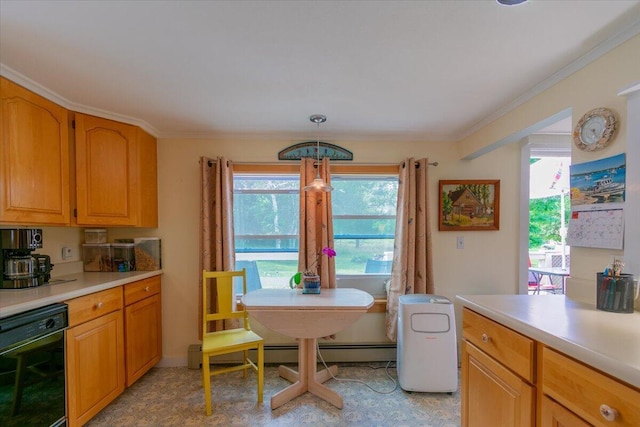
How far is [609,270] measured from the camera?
1.20 meters

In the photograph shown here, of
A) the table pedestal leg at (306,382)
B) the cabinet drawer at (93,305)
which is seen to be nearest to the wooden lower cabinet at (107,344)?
the cabinet drawer at (93,305)

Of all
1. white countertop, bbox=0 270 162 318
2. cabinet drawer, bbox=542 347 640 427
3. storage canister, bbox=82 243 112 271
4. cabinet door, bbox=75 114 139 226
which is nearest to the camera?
cabinet drawer, bbox=542 347 640 427

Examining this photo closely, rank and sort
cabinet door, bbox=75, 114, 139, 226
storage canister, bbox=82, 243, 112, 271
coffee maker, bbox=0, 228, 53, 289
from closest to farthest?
coffee maker, bbox=0, 228, 53, 289 < cabinet door, bbox=75, 114, 139, 226 < storage canister, bbox=82, 243, 112, 271

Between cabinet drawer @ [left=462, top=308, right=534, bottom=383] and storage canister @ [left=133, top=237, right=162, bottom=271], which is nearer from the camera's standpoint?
cabinet drawer @ [left=462, top=308, right=534, bottom=383]

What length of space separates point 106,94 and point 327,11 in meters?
1.68

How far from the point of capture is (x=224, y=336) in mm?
2236

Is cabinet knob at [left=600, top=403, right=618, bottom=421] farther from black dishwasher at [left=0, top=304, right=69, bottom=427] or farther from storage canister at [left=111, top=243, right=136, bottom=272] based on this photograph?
storage canister at [left=111, top=243, right=136, bottom=272]

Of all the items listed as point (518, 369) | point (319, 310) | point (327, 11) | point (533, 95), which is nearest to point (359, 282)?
point (319, 310)

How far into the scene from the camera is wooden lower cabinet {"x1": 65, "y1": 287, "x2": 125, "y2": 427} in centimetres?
168

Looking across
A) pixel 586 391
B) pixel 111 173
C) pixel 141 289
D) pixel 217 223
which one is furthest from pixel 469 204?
pixel 111 173

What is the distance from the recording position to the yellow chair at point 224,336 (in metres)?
2.01

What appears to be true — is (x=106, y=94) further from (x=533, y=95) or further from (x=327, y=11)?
(x=533, y=95)

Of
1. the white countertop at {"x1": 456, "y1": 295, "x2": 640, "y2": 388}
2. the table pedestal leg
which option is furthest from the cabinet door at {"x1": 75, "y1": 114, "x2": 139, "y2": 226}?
the white countertop at {"x1": 456, "y1": 295, "x2": 640, "y2": 388}

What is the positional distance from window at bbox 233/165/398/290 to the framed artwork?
485mm
